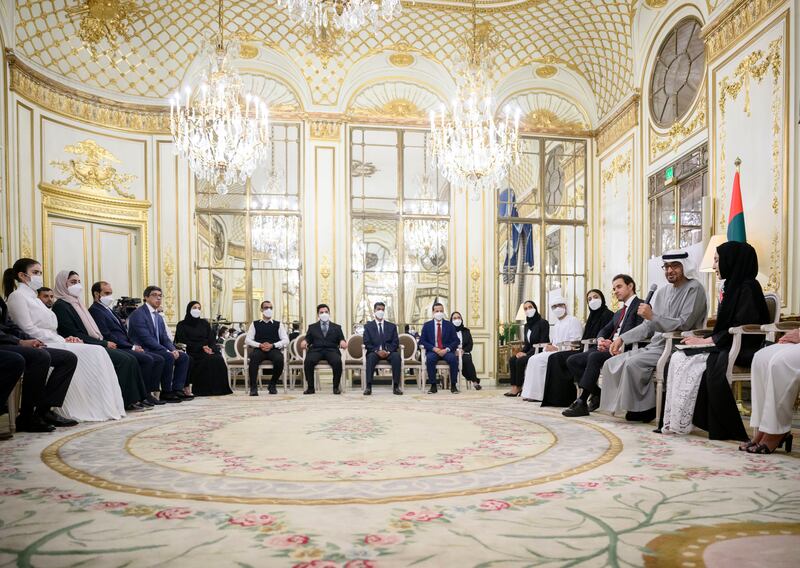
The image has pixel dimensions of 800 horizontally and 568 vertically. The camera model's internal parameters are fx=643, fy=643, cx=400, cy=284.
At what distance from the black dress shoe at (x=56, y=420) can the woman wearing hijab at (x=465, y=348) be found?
5516 mm

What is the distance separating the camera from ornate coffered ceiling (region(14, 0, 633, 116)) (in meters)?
10.0

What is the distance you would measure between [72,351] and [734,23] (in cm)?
740

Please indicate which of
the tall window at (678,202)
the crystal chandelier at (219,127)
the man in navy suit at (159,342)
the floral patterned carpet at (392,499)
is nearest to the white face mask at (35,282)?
the floral patterned carpet at (392,499)

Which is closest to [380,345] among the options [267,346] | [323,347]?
[323,347]

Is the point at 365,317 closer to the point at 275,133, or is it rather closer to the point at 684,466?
the point at 275,133

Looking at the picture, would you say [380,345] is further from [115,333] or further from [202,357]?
[115,333]

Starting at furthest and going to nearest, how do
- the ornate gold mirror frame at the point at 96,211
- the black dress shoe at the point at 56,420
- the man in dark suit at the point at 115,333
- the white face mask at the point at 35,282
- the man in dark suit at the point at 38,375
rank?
the ornate gold mirror frame at the point at 96,211 < the man in dark suit at the point at 115,333 < the white face mask at the point at 35,282 < the black dress shoe at the point at 56,420 < the man in dark suit at the point at 38,375

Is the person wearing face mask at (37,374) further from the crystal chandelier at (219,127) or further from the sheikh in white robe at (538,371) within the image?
the sheikh in white robe at (538,371)

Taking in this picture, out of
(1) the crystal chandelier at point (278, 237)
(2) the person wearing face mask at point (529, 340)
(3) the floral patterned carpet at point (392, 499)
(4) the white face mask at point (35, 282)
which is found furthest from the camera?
(1) the crystal chandelier at point (278, 237)

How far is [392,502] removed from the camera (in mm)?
2574

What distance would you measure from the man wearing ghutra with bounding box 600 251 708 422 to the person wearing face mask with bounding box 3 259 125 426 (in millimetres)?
4135

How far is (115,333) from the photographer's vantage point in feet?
21.0

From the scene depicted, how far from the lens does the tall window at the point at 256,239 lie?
1063cm

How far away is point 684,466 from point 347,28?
4774 mm
